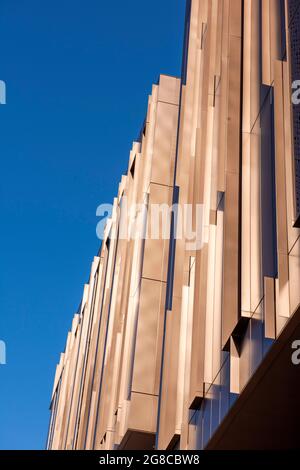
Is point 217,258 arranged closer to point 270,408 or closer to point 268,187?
point 268,187

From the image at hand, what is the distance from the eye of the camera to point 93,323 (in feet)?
113

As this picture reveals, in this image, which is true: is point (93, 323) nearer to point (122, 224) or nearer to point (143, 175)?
point (122, 224)

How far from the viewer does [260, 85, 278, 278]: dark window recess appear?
11.8 metres

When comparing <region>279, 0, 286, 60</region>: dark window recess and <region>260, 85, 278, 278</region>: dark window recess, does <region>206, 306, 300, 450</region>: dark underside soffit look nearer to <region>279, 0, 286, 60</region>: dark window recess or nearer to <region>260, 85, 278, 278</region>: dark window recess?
<region>260, 85, 278, 278</region>: dark window recess

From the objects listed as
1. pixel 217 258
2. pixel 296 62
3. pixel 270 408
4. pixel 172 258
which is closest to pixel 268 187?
pixel 296 62

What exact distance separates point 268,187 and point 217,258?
2.70 m

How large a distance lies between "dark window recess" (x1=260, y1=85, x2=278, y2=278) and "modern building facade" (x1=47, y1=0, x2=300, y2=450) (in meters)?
0.04

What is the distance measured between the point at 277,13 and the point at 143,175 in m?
13.4

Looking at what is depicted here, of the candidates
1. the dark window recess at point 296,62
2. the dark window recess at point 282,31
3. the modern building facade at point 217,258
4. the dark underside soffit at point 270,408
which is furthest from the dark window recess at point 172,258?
the dark window recess at point 296,62

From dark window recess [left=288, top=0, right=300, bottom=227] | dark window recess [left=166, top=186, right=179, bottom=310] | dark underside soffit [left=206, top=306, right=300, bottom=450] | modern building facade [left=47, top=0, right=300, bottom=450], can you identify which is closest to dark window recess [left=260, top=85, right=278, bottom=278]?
modern building facade [left=47, top=0, right=300, bottom=450]

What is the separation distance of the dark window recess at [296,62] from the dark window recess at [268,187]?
3.17 feet

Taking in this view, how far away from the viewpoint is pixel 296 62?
12.0 metres

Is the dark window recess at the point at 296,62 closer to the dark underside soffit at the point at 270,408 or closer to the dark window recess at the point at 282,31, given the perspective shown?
the dark window recess at the point at 282,31

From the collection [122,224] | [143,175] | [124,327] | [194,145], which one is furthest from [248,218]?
[122,224]
